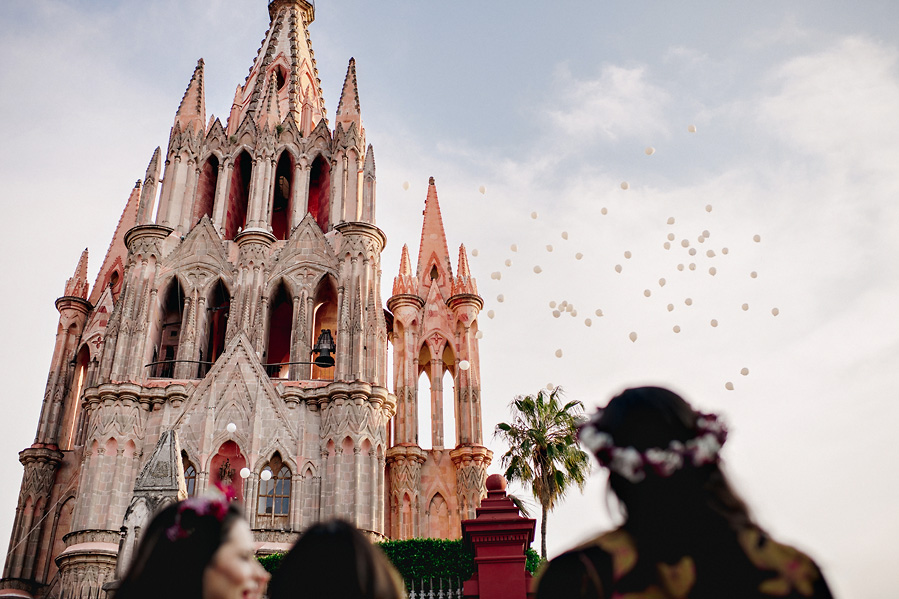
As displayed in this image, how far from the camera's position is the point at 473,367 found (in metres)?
33.1

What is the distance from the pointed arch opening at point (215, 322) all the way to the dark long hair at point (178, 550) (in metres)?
26.9

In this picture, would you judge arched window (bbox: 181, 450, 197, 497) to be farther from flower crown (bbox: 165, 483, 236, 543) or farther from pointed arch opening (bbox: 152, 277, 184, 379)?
flower crown (bbox: 165, 483, 236, 543)

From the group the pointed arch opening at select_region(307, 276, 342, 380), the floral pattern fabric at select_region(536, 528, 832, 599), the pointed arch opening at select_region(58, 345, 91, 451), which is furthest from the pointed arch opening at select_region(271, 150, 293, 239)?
the floral pattern fabric at select_region(536, 528, 832, 599)

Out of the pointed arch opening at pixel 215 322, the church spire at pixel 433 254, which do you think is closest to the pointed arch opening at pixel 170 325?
the pointed arch opening at pixel 215 322

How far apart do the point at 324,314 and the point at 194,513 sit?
32.9 m

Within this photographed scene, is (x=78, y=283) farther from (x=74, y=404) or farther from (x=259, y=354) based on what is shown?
(x=259, y=354)

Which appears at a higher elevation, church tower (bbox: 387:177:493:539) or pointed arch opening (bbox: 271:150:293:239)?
pointed arch opening (bbox: 271:150:293:239)

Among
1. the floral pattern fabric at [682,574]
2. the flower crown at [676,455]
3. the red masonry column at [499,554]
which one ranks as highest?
the red masonry column at [499,554]

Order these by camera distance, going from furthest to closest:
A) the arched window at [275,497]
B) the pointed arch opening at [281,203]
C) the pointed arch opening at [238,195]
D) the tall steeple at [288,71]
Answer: the pointed arch opening at [281,203] → the tall steeple at [288,71] → the pointed arch opening at [238,195] → the arched window at [275,497]

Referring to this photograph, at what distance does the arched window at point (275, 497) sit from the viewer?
2541 cm

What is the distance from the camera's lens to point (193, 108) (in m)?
35.3

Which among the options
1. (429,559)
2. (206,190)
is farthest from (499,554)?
(206,190)

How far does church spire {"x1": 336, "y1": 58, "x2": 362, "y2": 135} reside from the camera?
114 feet

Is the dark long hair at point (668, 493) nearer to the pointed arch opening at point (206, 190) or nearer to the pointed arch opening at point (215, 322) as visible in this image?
the pointed arch opening at point (215, 322)
